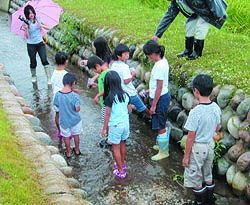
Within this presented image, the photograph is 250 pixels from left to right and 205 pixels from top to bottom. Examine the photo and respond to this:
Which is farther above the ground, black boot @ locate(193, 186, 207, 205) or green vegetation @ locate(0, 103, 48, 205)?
green vegetation @ locate(0, 103, 48, 205)

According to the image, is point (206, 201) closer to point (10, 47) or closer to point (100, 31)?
point (100, 31)

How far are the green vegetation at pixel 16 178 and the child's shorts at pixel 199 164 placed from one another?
5.07ft

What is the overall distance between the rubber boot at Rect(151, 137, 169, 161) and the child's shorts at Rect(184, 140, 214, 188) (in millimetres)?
1246

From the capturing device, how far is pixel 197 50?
253 inches

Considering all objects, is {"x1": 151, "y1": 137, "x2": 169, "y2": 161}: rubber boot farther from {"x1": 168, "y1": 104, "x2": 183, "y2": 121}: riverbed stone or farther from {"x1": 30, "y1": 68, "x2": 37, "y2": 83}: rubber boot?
{"x1": 30, "y1": 68, "x2": 37, "y2": 83}: rubber boot

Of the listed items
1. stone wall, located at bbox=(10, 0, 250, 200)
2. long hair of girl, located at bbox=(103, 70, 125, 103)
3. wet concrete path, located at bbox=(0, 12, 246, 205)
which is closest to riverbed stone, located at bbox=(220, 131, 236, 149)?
stone wall, located at bbox=(10, 0, 250, 200)

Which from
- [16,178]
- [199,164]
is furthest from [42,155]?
[199,164]

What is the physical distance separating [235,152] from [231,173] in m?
0.26

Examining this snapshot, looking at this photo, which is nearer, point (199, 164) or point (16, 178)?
point (16, 178)

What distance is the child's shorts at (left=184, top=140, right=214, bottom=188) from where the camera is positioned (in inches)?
171

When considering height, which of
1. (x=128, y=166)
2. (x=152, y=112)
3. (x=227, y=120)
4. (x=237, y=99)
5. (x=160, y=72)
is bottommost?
(x=128, y=166)

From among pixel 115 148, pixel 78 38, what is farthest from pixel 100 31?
pixel 115 148

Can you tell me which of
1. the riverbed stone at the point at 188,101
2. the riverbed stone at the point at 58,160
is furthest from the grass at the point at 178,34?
Result: the riverbed stone at the point at 58,160

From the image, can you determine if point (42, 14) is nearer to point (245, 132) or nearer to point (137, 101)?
point (137, 101)
